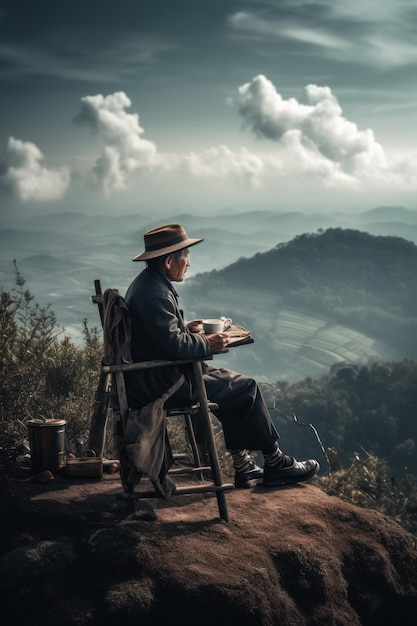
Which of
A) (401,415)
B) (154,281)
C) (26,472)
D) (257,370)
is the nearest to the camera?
(154,281)

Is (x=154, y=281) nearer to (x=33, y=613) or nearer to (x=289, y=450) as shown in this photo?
(x=33, y=613)

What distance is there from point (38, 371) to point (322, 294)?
146407 millimetres

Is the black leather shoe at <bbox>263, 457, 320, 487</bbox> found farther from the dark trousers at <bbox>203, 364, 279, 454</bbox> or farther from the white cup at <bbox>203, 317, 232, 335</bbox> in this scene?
the white cup at <bbox>203, 317, 232, 335</bbox>

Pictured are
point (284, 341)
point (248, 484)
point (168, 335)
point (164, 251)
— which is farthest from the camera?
point (284, 341)

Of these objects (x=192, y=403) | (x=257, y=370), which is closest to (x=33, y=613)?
(x=192, y=403)

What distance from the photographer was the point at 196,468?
554 cm

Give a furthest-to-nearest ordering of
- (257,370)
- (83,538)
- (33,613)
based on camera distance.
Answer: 1. (257,370)
2. (83,538)
3. (33,613)

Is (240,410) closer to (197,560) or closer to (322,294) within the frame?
(197,560)

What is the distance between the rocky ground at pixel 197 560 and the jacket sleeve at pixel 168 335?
108 centimetres

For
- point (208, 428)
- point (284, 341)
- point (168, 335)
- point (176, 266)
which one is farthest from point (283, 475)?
point (284, 341)

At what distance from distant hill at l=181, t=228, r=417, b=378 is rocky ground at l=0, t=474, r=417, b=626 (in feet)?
433

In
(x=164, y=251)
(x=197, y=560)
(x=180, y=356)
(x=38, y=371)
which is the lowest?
(x=197, y=560)

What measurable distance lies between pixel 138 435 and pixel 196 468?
1168 mm

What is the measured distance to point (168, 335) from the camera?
4.67 meters
